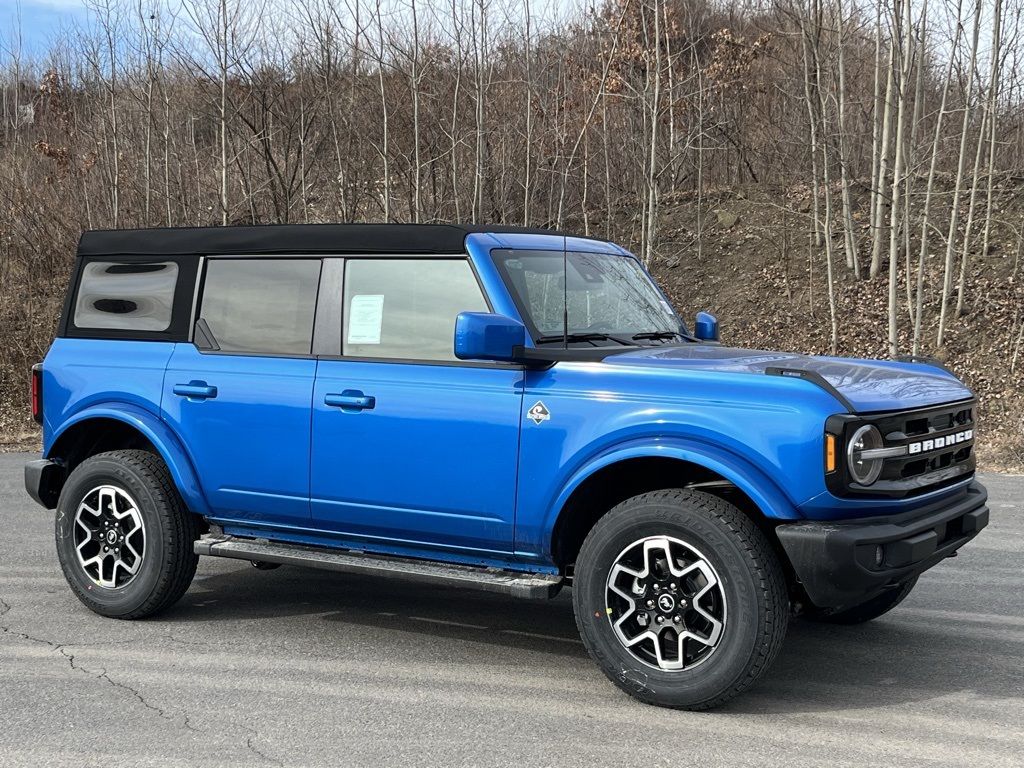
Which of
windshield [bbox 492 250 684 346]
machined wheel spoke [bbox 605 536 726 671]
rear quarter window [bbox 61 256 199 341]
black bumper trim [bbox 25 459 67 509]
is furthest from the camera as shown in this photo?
black bumper trim [bbox 25 459 67 509]

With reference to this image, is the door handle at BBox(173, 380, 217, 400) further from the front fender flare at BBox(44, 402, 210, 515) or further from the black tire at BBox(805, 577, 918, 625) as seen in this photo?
the black tire at BBox(805, 577, 918, 625)

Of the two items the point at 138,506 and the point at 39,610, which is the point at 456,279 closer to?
the point at 138,506

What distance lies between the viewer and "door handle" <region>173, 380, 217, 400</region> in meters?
5.54

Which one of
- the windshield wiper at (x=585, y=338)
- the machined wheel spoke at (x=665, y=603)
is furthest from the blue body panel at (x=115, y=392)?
the machined wheel spoke at (x=665, y=603)

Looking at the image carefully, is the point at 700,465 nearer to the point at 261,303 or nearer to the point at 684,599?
the point at 684,599

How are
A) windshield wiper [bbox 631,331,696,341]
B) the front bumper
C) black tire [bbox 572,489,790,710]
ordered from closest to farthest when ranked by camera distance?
the front bumper, black tire [bbox 572,489,790,710], windshield wiper [bbox 631,331,696,341]

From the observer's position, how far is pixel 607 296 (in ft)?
18.2

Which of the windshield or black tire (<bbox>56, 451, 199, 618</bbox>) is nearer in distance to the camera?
the windshield

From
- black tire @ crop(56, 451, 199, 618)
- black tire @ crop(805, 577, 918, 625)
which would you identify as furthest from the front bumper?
black tire @ crop(56, 451, 199, 618)

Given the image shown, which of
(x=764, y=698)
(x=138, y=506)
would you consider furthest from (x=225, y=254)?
(x=764, y=698)

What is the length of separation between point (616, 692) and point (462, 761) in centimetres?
104

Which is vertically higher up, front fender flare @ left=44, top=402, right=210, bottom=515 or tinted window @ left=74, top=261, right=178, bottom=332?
tinted window @ left=74, top=261, right=178, bottom=332

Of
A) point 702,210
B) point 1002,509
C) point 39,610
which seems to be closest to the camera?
point 39,610

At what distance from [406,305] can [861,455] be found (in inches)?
86.5
